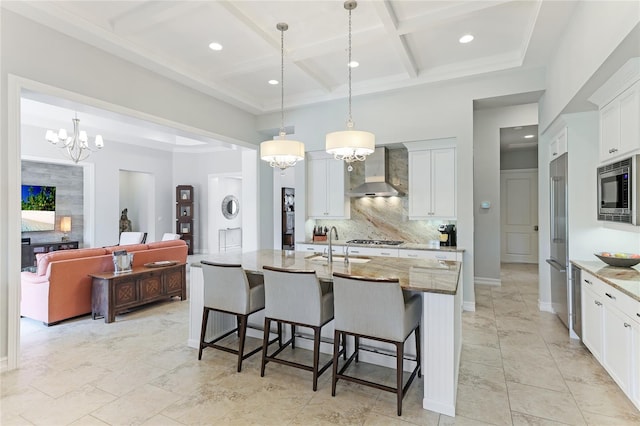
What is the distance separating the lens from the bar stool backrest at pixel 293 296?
2566 millimetres

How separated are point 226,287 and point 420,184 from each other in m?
3.34

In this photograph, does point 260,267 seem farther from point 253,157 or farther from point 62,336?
point 253,157

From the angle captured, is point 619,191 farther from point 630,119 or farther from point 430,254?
point 430,254

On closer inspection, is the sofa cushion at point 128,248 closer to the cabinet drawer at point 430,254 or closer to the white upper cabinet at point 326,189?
the white upper cabinet at point 326,189

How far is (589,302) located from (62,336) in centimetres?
536

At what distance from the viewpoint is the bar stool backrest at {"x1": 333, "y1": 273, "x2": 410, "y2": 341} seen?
→ 225 cm

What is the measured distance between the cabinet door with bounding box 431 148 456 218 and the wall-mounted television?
27.4 ft

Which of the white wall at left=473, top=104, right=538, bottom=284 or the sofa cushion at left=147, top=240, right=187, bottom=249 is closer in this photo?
the sofa cushion at left=147, top=240, right=187, bottom=249

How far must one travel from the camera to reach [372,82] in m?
4.88

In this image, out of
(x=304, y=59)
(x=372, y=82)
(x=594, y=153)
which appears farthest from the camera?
(x=372, y=82)

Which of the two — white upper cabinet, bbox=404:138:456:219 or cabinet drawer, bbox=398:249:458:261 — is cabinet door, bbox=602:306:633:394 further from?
white upper cabinet, bbox=404:138:456:219

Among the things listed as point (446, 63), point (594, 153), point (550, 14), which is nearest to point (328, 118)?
point (446, 63)

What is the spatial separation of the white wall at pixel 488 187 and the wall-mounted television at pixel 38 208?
926 centimetres

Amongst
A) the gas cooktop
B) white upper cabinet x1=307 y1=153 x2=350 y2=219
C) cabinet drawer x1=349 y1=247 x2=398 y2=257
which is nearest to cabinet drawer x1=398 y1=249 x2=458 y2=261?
cabinet drawer x1=349 y1=247 x2=398 y2=257
